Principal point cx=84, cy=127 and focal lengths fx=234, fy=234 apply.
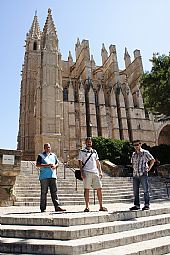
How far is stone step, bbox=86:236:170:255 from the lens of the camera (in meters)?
2.92

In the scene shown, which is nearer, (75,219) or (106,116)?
(75,219)

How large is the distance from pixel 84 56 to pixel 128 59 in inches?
395

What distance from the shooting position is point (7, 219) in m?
3.97

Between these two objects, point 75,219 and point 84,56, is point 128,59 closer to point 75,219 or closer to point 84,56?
point 84,56

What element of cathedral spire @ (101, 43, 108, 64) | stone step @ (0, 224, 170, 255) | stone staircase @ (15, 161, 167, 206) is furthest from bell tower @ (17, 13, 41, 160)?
stone step @ (0, 224, 170, 255)

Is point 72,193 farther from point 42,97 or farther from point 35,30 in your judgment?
point 35,30

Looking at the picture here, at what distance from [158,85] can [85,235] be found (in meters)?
15.3

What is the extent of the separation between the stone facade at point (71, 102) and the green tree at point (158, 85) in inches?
476

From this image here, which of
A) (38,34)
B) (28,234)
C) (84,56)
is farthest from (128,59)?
(28,234)

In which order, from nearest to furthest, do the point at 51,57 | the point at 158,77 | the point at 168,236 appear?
the point at 168,236
the point at 158,77
the point at 51,57

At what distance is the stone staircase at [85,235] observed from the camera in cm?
295

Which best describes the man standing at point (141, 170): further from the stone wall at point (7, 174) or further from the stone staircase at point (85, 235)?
the stone wall at point (7, 174)

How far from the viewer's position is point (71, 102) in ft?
102

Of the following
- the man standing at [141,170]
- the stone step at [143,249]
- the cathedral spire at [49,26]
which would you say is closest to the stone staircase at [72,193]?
the man standing at [141,170]
